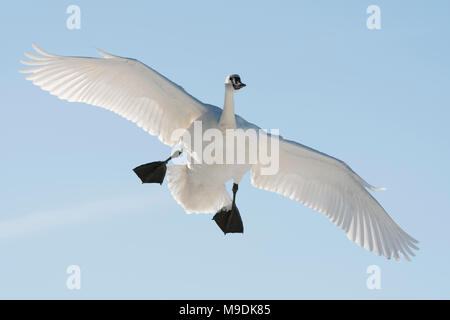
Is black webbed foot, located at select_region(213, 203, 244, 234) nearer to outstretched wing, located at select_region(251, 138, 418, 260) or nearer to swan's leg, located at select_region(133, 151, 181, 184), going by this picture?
outstretched wing, located at select_region(251, 138, 418, 260)

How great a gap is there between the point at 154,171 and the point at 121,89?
65.8 inches

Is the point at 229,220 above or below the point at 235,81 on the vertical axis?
below

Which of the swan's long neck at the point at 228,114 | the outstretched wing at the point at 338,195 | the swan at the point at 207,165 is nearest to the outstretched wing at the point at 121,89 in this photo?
the swan at the point at 207,165

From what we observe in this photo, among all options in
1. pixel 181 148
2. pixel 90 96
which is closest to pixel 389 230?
pixel 181 148

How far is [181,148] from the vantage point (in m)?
17.6

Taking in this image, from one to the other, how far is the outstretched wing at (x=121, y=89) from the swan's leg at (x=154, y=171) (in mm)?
373

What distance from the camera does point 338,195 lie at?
18.7 meters

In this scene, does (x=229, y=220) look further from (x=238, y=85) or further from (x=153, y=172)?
(x=238, y=85)

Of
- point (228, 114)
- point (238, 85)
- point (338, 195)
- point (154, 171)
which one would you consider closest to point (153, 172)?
point (154, 171)

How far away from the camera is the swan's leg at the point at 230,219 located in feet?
59.1

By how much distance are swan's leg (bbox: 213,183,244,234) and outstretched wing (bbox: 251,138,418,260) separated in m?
0.78

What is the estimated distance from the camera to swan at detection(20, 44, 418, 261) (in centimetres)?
1697

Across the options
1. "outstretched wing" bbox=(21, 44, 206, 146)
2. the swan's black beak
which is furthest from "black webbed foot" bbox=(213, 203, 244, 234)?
the swan's black beak

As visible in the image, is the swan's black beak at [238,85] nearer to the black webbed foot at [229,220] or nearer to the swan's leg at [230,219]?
the swan's leg at [230,219]
